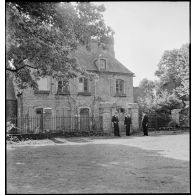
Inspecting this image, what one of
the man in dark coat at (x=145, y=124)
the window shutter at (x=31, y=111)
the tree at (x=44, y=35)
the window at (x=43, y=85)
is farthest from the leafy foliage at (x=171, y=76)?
the man in dark coat at (x=145, y=124)

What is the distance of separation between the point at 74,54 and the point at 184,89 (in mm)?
3060

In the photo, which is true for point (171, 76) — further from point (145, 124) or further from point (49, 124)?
point (145, 124)

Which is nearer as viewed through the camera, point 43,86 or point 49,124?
point 43,86

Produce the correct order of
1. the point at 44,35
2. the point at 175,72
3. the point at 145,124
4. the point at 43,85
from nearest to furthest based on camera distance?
the point at 44,35 < the point at 43,85 < the point at 175,72 < the point at 145,124

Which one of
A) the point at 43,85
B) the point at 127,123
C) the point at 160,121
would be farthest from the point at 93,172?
the point at 127,123

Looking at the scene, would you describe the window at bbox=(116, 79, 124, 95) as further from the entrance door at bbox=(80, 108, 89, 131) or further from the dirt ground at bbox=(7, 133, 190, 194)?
the dirt ground at bbox=(7, 133, 190, 194)

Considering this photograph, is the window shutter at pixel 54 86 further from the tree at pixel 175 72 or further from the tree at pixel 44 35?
the tree at pixel 175 72

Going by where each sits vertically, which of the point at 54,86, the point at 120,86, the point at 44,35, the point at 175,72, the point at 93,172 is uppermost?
the point at 44,35

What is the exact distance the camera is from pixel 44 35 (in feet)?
20.9

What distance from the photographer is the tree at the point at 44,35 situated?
5891 mm

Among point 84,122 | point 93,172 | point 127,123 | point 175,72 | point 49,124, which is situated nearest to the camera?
point 93,172

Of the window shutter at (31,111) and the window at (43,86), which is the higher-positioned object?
the window at (43,86)

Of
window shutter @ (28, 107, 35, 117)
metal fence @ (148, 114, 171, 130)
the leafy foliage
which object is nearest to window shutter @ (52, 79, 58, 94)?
window shutter @ (28, 107, 35, 117)
